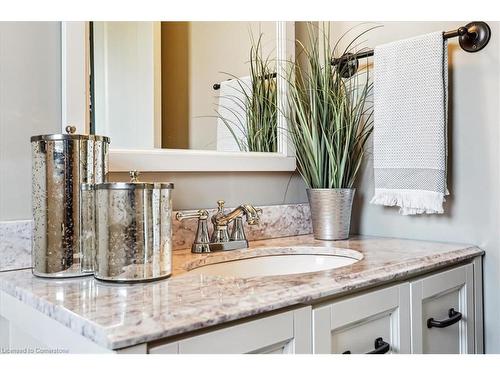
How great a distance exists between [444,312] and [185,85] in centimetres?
94

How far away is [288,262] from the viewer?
1316 mm

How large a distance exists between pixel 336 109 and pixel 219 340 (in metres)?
0.92

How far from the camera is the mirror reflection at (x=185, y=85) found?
3.94 feet

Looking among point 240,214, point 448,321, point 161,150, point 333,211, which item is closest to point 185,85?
point 161,150

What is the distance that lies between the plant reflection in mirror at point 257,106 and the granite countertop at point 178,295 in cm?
51

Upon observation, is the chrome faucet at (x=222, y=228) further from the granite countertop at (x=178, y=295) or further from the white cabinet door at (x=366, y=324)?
the white cabinet door at (x=366, y=324)

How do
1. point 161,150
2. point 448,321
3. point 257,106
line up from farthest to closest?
point 257,106
point 161,150
point 448,321

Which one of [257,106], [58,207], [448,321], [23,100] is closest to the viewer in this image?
[58,207]

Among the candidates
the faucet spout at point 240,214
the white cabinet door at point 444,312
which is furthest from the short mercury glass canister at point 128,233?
the white cabinet door at point 444,312

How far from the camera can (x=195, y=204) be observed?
1354 millimetres

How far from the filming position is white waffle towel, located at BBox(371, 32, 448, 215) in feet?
4.23

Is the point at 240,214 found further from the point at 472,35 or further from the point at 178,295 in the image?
the point at 472,35

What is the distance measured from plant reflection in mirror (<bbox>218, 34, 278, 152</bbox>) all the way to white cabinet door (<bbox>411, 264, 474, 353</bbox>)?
679mm
